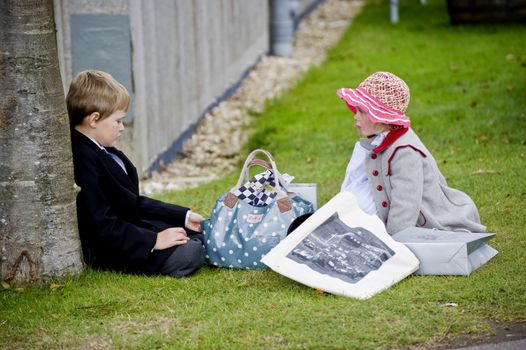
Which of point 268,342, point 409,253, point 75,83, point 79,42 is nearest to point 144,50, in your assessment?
point 79,42

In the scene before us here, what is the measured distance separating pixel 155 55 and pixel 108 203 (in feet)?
11.6

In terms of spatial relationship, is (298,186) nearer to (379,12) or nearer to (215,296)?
(215,296)

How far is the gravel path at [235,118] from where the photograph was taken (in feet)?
27.3

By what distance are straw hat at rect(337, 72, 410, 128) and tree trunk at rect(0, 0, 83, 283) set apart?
1.62 m

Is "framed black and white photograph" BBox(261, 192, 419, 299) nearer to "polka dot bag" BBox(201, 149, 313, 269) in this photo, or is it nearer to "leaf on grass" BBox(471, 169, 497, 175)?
"polka dot bag" BBox(201, 149, 313, 269)

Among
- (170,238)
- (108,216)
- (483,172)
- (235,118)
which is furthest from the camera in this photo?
(235,118)

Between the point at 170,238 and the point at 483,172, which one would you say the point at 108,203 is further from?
the point at 483,172

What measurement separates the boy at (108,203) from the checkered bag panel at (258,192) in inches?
14.1

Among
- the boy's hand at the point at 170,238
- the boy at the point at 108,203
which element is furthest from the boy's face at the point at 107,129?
the boy's hand at the point at 170,238

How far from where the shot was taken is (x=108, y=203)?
481cm

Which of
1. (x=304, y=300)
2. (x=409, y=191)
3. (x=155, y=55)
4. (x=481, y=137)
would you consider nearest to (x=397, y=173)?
(x=409, y=191)

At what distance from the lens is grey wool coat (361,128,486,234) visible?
488cm

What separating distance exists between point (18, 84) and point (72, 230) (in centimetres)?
79

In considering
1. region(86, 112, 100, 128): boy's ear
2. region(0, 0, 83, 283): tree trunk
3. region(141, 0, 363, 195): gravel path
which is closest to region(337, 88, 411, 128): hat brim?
region(86, 112, 100, 128): boy's ear
